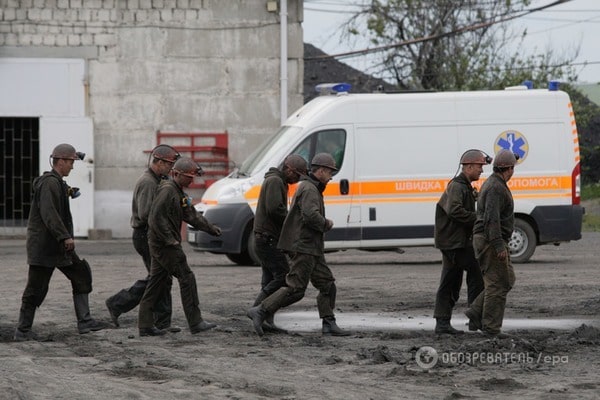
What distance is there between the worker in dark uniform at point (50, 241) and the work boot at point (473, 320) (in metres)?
3.58

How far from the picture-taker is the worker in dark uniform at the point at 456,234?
12531 millimetres

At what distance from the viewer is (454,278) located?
42.0 ft

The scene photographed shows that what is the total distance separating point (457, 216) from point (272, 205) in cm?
195

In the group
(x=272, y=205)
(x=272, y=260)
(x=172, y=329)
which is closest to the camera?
(x=172, y=329)

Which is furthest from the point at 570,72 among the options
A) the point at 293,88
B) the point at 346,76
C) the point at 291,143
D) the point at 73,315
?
the point at 73,315

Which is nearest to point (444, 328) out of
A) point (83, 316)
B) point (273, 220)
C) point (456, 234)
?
point (456, 234)

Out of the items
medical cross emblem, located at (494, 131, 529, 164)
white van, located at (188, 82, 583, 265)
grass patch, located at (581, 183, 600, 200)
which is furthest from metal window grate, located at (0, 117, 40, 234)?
grass patch, located at (581, 183, 600, 200)

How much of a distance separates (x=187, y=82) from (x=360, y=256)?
21.3 feet

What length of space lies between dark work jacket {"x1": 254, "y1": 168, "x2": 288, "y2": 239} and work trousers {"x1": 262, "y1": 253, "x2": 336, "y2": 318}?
0.75 meters

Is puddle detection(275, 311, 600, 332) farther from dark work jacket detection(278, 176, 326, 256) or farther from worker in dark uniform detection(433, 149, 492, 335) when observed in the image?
dark work jacket detection(278, 176, 326, 256)

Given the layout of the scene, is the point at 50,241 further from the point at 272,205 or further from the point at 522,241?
the point at 522,241

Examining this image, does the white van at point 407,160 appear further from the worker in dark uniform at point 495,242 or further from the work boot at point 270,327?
the worker in dark uniform at point 495,242

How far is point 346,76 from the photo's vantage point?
192ft

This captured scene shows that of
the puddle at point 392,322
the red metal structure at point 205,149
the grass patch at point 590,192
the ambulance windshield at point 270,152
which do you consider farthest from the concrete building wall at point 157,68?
the grass patch at point 590,192
